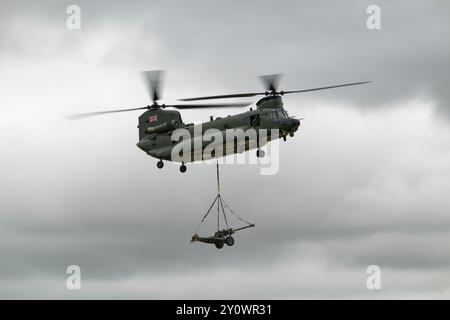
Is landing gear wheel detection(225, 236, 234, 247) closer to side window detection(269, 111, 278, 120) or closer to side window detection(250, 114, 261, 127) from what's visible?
side window detection(250, 114, 261, 127)

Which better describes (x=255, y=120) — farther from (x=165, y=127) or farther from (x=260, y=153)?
(x=165, y=127)

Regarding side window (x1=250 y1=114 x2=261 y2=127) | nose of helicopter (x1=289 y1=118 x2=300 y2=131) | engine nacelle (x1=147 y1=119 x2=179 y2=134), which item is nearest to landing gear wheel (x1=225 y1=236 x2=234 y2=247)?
side window (x1=250 y1=114 x2=261 y2=127)

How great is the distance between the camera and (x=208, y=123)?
4124 inches

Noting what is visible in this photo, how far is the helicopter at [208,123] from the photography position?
102m

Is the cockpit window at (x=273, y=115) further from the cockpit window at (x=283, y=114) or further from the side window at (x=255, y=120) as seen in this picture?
the side window at (x=255, y=120)

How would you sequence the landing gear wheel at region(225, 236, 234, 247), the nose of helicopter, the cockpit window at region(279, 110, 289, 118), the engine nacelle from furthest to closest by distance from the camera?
the engine nacelle, the cockpit window at region(279, 110, 289, 118), the nose of helicopter, the landing gear wheel at region(225, 236, 234, 247)

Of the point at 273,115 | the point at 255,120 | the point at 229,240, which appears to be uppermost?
the point at 273,115

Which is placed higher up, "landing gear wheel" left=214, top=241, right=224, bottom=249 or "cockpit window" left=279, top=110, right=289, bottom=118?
"cockpit window" left=279, top=110, right=289, bottom=118

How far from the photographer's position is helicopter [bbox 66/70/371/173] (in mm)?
101875

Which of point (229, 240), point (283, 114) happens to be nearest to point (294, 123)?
point (283, 114)
